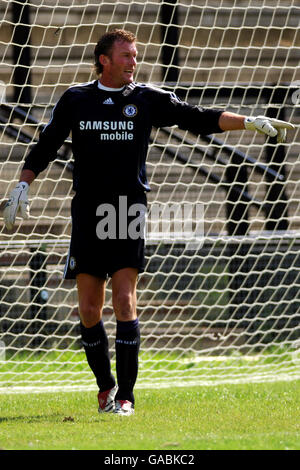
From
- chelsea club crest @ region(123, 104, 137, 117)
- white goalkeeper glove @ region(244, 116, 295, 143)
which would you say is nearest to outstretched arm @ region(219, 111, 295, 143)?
white goalkeeper glove @ region(244, 116, 295, 143)

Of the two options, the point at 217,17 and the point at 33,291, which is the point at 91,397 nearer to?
the point at 33,291

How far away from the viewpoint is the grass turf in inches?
159

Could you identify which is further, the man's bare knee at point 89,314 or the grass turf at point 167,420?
the man's bare knee at point 89,314

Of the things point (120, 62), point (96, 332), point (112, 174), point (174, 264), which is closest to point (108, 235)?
point (112, 174)

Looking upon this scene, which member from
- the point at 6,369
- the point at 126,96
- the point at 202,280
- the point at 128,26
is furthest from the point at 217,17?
the point at 126,96

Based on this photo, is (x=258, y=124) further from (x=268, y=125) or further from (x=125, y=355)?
(x=125, y=355)

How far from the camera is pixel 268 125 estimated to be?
4.85 meters

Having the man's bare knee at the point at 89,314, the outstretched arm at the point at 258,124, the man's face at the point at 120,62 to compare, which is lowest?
the man's bare knee at the point at 89,314

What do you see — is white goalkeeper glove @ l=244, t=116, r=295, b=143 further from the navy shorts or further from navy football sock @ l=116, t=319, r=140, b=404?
navy football sock @ l=116, t=319, r=140, b=404

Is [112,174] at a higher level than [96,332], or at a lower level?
higher

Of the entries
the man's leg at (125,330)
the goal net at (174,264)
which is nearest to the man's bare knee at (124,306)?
the man's leg at (125,330)

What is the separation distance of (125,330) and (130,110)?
1.18 metres

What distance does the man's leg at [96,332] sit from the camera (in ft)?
16.9

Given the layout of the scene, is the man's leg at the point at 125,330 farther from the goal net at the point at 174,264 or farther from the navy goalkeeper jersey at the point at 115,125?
the goal net at the point at 174,264
